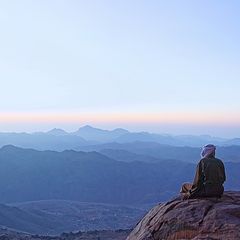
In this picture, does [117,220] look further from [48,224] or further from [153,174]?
[153,174]

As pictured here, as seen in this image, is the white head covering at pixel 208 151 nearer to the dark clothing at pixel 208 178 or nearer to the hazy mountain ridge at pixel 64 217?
the dark clothing at pixel 208 178

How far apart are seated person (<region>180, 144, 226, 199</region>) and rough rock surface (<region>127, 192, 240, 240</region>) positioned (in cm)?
19

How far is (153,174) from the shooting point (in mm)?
140250

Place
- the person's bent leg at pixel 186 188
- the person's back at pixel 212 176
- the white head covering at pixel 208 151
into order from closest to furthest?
the person's back at pixel 212 176 → the white head covering at pixel 208 151 → the person's bent leg at pixel 186 188

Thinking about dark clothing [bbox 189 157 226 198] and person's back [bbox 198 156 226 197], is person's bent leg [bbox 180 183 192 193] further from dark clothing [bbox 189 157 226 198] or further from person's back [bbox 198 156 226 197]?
person's back [bbox 198 156 226 197]

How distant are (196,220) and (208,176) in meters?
1.20

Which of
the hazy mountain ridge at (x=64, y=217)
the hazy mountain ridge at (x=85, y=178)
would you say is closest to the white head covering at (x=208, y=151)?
the hazy mountain ridge at (x=64, y=217)

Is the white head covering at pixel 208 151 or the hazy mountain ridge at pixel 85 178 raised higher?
the white head covering at pixel 208 151

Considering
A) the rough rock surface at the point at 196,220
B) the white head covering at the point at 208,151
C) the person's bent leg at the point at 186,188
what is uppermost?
the white head covering at the point at 208,151

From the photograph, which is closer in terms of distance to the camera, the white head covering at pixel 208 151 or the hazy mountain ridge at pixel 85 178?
the white head covering at pixel 208 151

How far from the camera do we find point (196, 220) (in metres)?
10.2

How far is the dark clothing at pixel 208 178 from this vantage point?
35.9 feet

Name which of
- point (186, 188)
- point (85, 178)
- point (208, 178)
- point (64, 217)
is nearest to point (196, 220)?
point (208, 178)

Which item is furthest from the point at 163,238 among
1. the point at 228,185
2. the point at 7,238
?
the point at 228,185
